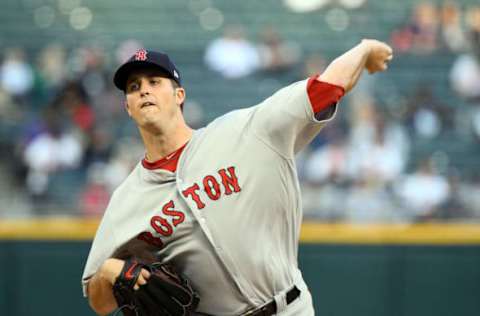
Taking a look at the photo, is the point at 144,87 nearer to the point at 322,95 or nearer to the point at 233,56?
the point at 322,95

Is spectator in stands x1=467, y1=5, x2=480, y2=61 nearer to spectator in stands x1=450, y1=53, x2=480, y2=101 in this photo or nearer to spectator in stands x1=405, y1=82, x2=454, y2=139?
spectator in stands x1=450, y1=53, x2=480, y2=101

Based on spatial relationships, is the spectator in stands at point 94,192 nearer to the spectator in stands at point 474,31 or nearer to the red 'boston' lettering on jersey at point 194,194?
the spectator in stands at point 474,31

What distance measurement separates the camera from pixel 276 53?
873 centimetres

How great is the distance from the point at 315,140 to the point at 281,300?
457 cm

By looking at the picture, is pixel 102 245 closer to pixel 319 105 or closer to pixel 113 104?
pixel 319 105

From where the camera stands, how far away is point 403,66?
8.56 m

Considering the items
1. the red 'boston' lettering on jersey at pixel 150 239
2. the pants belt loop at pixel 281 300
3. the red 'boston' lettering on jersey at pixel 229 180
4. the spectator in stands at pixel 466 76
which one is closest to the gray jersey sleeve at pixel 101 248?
the red 'boston' lettering on jersey at pixel 150 239

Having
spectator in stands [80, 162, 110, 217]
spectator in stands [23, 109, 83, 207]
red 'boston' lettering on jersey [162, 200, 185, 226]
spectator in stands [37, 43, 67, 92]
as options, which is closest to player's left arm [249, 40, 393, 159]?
red 'boston' lettering on jersey [162, 200, 185, 226]

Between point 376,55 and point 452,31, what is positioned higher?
point 452,31

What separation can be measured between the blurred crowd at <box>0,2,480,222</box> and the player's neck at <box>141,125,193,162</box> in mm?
3729

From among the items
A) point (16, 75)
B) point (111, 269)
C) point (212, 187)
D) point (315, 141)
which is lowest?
point (111, 269)

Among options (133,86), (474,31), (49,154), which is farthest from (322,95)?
(474,31)

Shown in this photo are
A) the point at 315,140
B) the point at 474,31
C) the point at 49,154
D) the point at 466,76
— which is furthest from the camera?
the point at 474,31

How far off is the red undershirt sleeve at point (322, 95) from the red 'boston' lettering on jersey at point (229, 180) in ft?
1.22
